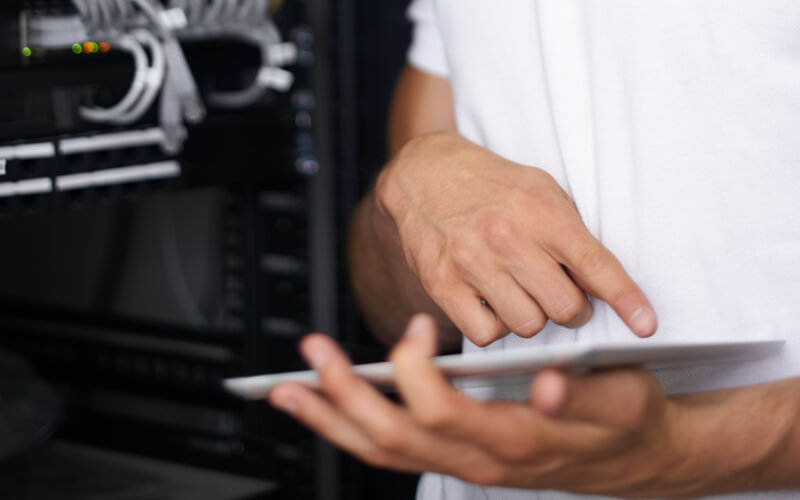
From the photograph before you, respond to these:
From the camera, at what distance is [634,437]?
1.31 feet

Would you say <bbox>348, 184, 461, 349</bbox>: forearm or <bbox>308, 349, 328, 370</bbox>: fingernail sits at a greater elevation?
<bbox>308, 349, 328, 370</bbox>: fingernail

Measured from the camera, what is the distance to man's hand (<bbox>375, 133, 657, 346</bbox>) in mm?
538

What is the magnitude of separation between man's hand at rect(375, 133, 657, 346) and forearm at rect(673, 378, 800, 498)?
0.06m

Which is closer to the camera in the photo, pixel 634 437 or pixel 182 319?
pixel 634 437

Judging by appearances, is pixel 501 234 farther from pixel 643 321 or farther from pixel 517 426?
pixel 517 426

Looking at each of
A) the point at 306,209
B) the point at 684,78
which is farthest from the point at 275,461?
the point at 684,78

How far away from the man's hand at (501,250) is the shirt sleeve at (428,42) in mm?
257

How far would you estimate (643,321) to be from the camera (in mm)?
520

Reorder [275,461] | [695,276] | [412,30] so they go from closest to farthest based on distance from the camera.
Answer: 1. [695,276]
2. [275,461]
3. [412,30]

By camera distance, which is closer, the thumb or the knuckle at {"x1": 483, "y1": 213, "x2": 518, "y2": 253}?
the thumb

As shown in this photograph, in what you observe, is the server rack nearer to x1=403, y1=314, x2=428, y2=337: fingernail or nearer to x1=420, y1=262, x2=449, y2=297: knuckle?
x1=420, y1=262, x2=449, y2=297: knuckle

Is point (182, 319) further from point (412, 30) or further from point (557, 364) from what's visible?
point (557, 364)

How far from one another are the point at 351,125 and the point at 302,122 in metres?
0.08

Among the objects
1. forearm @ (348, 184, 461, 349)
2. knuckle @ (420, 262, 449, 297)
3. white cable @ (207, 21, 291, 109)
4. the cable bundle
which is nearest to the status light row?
the cable bundle
